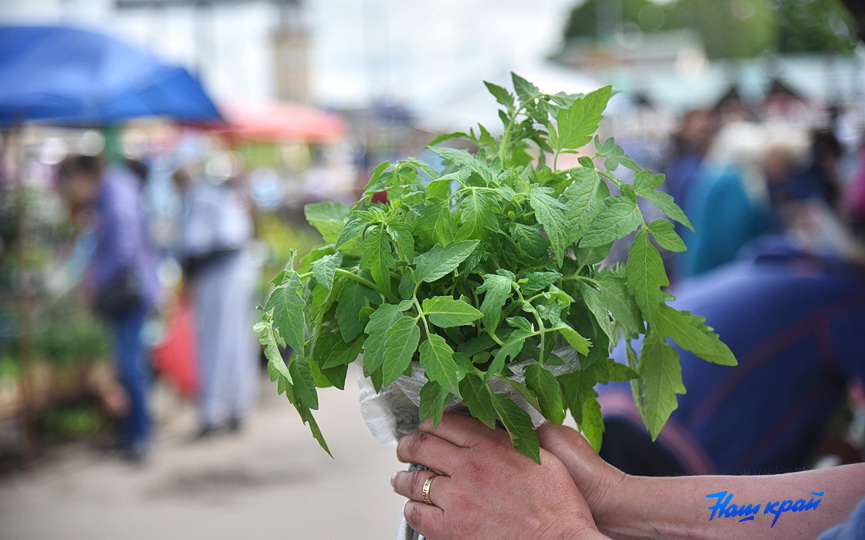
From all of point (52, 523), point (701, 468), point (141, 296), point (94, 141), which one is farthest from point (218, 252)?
point (94, 141)

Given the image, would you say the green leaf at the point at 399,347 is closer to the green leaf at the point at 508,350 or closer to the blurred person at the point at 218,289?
the green leaf at the point at 508,350

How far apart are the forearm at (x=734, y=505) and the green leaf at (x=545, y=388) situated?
0.91ft

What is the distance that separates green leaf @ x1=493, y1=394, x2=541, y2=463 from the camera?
3.95ft

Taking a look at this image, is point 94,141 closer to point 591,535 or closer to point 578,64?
point 591,535

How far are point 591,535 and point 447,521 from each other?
0.23 m

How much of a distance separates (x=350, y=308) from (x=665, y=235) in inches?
19.9

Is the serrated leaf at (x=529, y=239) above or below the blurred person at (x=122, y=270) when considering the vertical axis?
above

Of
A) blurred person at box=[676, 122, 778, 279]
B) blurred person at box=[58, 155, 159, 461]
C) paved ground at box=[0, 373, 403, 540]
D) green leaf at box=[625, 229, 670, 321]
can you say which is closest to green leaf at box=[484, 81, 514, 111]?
green leaf at box=[625, 229, 670, 321]

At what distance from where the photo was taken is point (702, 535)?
A: 1370 mm

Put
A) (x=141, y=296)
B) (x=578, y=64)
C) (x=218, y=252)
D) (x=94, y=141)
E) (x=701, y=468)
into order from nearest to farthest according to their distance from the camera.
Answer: (x=701, y=468) < (x=141, y=296) < (x=218, y=252) < (x=94, y=141) < (x=578, y=64)

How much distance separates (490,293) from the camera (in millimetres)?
1111

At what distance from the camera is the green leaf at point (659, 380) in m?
1.30

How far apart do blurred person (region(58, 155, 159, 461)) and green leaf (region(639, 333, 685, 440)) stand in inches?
174

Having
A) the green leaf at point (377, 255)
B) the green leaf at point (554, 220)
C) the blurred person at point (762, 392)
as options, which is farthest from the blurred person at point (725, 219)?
the green leaf at point (377, 255)
